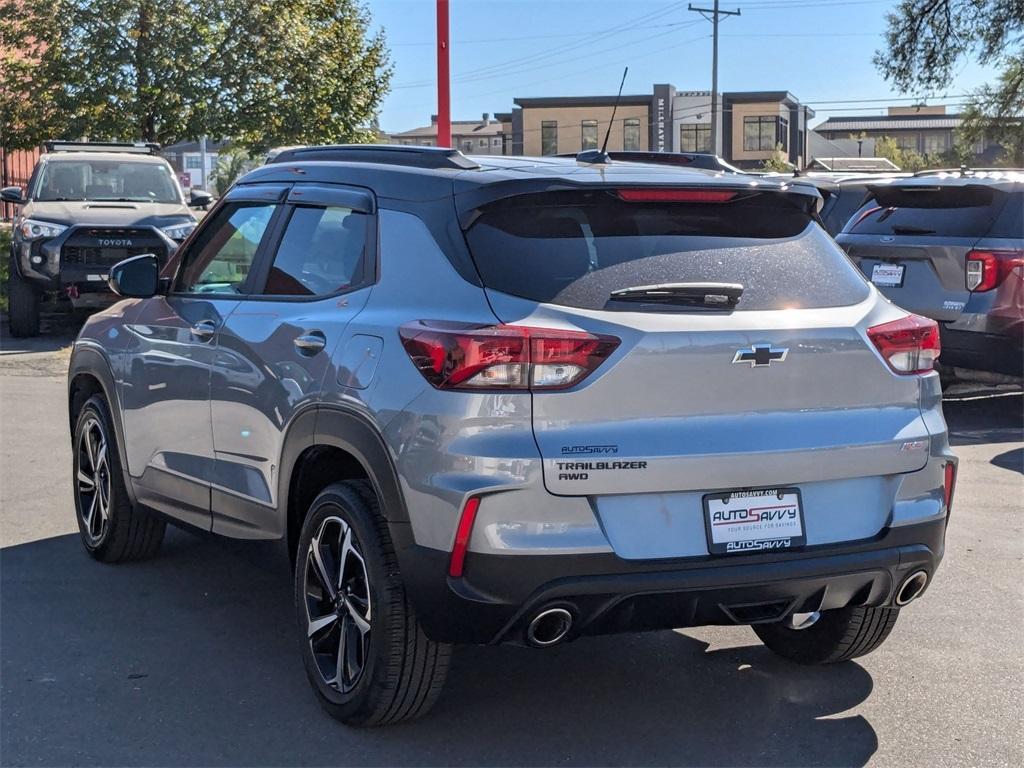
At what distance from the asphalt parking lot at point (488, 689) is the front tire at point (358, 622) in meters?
0.14

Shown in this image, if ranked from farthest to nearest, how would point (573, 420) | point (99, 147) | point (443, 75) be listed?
point (99, 147)
point (443, 75)
point (573, 420)

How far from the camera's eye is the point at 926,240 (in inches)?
410

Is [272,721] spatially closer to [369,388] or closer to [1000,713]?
[369,388]

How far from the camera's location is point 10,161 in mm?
45938

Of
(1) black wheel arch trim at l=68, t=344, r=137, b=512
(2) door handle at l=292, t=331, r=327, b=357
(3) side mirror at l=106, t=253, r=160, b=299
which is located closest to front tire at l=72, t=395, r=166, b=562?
(1) black wheel arch trim at l=68, t=344, r=137, b=512

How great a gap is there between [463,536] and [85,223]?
12.7 metres

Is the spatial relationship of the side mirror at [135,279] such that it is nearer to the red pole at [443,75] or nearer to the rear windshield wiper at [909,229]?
the rear windshield wiper at [909,229]

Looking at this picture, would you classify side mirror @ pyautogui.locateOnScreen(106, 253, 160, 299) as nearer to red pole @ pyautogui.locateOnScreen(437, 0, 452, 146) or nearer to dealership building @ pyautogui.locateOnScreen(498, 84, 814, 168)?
red pole @ pyautogui.locateOnScreen(437, 0, 452, 146)

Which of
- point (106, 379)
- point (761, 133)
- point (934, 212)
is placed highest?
point (761, 133)

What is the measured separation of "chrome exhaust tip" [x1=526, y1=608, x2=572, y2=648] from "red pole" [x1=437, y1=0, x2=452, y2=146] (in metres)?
9.72

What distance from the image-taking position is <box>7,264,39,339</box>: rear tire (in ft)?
51.3

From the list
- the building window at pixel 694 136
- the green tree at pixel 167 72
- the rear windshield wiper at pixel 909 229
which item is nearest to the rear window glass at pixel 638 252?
the rear windshield wiper at pixel 909 229

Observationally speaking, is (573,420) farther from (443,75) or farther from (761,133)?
(761,133)

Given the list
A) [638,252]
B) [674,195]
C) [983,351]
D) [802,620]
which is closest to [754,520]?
[802,620]
